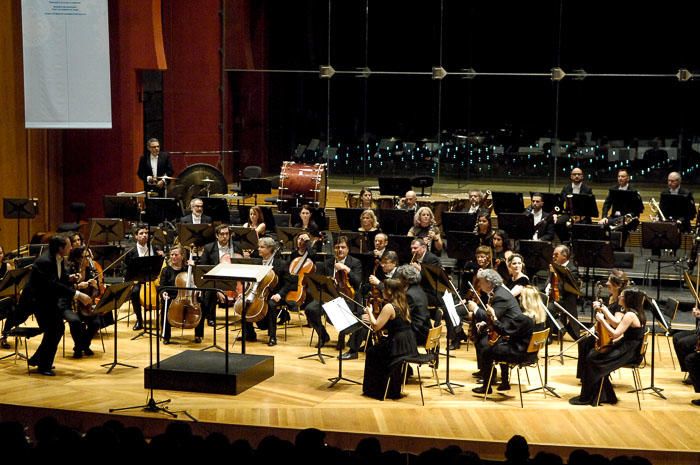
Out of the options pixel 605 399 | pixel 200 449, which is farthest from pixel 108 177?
pixel 200 449

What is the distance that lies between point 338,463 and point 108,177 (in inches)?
447

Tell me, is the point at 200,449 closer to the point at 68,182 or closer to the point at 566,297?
the point at 566,297

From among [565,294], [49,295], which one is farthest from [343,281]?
[49,295]

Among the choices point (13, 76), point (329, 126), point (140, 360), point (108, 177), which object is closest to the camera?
point (140, 360)

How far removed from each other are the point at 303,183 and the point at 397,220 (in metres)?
2.42

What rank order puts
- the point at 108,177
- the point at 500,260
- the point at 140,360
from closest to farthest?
the point at 140,360, the point at 500,260, the point at 108,177

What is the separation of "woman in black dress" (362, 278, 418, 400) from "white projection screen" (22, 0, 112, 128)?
5159mm

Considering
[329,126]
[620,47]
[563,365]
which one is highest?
[620,47]

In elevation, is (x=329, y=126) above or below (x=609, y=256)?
above

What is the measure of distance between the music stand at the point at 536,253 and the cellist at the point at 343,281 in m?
1.81

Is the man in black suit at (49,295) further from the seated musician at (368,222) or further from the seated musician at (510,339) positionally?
the seated musician at (510,339)

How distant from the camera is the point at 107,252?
36.8 ft

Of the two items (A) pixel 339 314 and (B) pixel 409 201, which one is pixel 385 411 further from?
(B) pixel 409 201

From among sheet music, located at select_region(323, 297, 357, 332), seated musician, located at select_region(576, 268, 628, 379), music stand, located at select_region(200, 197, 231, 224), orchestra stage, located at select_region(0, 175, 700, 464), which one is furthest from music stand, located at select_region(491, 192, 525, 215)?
sheet music, located at select_region(323, 297, 357, 332)
